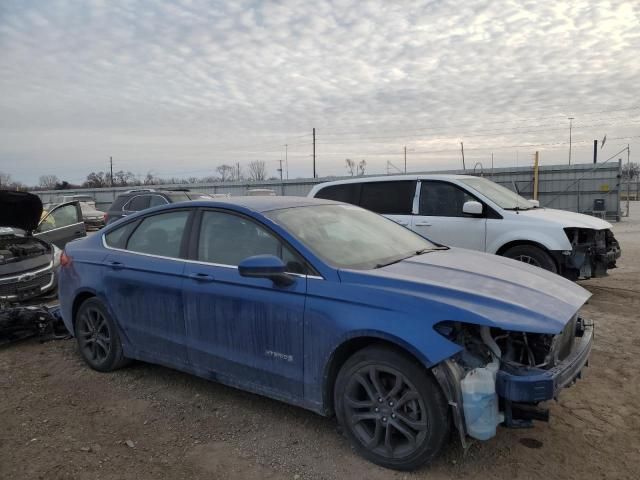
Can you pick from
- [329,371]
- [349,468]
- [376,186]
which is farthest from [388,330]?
[376,186]

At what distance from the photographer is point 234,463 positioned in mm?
3039

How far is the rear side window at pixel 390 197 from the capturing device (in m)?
7.77

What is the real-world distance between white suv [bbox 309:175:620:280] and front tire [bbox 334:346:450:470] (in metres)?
4.60

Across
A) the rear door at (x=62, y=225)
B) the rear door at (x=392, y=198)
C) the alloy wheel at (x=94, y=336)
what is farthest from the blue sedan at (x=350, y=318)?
the rear door at (x=62, y=225)

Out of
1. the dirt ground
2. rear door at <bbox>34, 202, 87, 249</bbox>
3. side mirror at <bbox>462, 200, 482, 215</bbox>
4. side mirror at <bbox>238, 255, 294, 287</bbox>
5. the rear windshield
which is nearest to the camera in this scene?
the dirt ground

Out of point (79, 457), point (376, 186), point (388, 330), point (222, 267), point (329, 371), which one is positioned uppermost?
point (376, 186)

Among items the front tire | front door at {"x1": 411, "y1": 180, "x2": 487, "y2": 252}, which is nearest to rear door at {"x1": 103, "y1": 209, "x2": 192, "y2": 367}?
the front tire

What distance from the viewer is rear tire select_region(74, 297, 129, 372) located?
4.44 m

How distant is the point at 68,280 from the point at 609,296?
690 cm

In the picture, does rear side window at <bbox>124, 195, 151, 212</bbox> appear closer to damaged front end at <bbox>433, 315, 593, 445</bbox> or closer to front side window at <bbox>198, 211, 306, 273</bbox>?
front side window at <bbox>198, 211, 306, 273</bbox>

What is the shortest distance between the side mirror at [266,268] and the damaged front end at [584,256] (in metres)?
4.82

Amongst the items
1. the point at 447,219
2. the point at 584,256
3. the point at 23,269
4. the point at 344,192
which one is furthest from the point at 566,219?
the point at 23,269

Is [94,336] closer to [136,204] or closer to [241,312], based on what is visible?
[241,312]

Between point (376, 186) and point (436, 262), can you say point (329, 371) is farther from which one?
point (376, 186)
